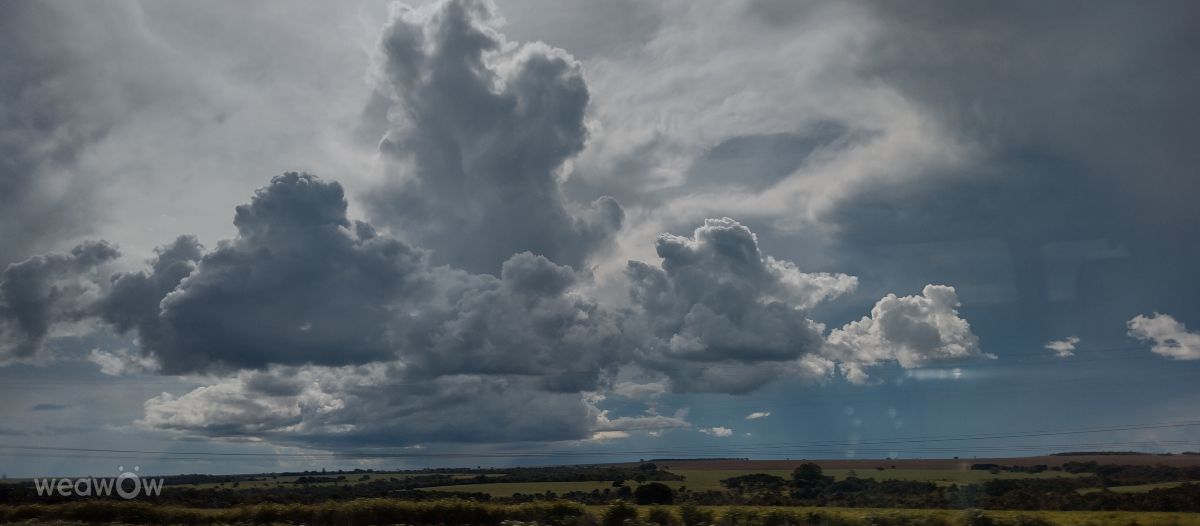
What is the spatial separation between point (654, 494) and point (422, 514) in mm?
52362

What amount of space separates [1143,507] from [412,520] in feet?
212

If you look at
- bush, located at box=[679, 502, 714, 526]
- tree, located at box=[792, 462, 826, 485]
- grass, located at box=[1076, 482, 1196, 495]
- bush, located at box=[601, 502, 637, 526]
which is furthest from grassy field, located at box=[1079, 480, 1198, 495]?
bush, located at box=[601, 502, 637, 526]

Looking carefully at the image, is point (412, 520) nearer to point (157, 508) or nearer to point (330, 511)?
point (330, 511)

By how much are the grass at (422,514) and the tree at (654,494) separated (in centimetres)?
4199

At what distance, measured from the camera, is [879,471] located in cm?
15725

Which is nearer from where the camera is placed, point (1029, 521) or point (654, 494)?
point (1029, 521)

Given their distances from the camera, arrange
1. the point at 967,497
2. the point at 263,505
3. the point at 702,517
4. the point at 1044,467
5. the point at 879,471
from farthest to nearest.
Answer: the point at 879,471, the point at 1044,467, the point at 967,497, the point at 263,505, the point at 702,517

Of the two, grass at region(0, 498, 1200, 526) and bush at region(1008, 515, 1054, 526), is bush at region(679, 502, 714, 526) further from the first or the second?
bush at region(1008, 515, 1054, 526)

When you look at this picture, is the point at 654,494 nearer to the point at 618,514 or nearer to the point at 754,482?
the point at 754,482

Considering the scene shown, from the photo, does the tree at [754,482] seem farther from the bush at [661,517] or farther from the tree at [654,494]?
the bush at [661,517]

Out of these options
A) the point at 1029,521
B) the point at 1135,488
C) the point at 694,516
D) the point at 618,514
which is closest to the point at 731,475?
the point at 1135,488

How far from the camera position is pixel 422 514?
76938mm

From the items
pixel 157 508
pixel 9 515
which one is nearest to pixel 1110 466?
pixel 157 508

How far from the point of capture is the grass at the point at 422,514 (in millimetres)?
64062
